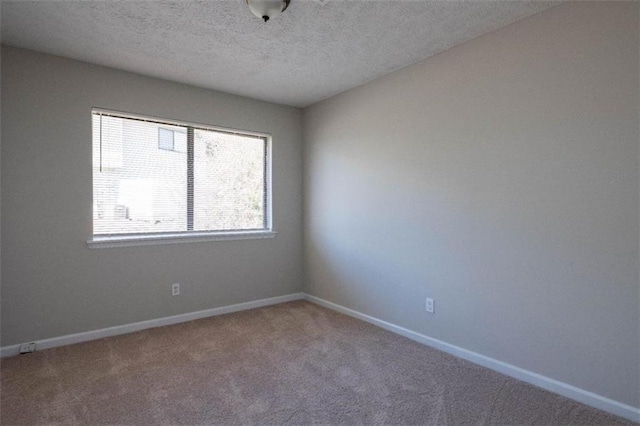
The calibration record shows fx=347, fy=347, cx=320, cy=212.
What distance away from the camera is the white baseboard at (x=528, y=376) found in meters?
Answer: 2.06

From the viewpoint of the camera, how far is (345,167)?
3984mm

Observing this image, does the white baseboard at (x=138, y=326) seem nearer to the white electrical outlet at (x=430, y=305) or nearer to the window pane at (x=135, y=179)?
the window pane at (x=135, y=179)

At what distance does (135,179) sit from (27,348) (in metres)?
1.68

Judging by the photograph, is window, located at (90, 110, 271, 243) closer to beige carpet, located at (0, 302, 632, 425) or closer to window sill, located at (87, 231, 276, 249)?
window sill, located at (87, 231, 276, 249)

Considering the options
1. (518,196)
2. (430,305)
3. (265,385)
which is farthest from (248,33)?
(430,305)

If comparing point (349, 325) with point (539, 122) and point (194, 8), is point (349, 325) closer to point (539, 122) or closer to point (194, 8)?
point (539, 122)

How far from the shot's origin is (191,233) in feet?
12.6

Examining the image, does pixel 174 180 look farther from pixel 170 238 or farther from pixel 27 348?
pixel 27 348

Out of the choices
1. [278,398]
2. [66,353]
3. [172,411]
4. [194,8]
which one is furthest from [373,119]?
[66,353]

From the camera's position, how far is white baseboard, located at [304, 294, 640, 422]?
2.06 metres

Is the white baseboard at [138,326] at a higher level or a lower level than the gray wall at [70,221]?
lower

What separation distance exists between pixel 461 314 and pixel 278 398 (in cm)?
161

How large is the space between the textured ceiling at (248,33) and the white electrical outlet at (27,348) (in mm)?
2462

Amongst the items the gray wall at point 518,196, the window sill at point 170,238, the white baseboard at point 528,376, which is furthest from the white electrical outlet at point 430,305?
the window sill at point 170,238
